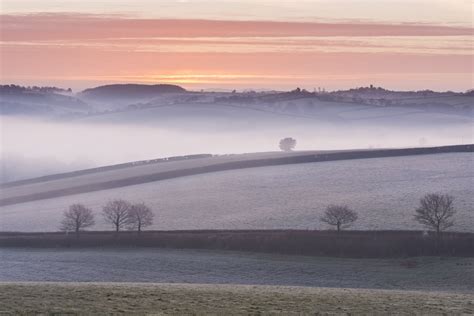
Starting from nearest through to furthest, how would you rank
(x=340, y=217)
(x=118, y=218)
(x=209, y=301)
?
A: (x=209, y=301)
(x=340, y=217)
(x=118, y=218)

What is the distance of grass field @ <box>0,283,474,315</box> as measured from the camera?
33469mm

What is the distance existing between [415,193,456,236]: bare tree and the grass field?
22.2 meters

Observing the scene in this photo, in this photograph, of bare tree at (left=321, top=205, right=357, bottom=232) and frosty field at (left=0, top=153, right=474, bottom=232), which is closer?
bare tree at (left=321, top=205, right=357, bottom=232)

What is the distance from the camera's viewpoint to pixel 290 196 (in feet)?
273

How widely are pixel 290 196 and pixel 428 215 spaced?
2209 cm

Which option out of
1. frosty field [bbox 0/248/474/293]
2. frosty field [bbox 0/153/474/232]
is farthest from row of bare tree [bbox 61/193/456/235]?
frosty field [bbox 0/248/474/293]

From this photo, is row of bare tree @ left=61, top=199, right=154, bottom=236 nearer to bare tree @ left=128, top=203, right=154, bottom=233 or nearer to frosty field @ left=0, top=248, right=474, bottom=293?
bare tree @ left=128, top=203, right=154, bottom=233

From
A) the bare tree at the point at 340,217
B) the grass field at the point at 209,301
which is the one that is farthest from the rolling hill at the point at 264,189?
the grass field at the point at 209,301

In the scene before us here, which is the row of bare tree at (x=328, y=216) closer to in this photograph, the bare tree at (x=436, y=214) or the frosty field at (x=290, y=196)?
the bare tree at (x=436, y=214)

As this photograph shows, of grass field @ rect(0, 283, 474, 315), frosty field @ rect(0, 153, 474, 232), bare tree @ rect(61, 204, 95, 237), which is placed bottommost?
grass field @ rect(0, 283, 474, 315)

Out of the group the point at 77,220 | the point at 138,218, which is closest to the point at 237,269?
the point at 138,218

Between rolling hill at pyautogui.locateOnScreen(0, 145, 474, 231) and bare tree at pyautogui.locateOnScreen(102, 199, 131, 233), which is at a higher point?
rolling hill at pyautogui.locateOnScreen(0, 145, 474, 231)

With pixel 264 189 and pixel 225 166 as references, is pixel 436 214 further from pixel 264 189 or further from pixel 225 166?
pixel 225 166

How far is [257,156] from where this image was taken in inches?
4604
